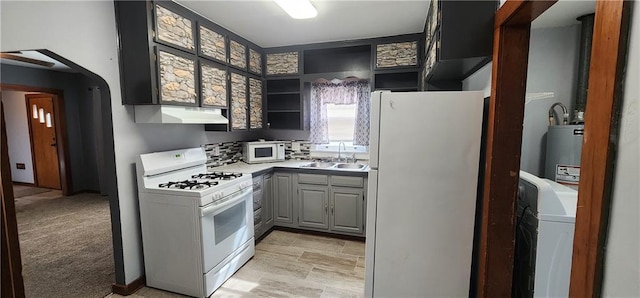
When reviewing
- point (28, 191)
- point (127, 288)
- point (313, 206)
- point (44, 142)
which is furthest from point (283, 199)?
point (28, 191)

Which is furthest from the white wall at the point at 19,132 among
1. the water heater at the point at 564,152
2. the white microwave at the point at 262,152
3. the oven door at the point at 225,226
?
the water heater at the point at 564,152

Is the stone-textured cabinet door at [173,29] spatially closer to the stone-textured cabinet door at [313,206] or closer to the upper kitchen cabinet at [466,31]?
the stone-textured cabinet door at [313,206]

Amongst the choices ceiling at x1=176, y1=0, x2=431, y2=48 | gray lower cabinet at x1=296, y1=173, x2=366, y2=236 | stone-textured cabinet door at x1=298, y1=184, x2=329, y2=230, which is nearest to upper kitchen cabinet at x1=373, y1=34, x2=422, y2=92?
ceiling at x1=176, y1=0, x2=431, y2=48

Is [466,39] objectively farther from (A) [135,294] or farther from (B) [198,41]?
(A) [135,294]

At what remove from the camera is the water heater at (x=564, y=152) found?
2.22 metres

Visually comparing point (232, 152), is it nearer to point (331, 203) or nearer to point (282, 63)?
point (282, 63)

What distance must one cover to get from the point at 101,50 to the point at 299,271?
8.02 ft

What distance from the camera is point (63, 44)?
1815mm

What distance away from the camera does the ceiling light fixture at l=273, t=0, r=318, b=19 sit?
7.23ft

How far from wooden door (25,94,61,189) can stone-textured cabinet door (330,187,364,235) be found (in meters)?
5.60

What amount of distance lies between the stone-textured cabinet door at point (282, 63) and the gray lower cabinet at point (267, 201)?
1408 mm

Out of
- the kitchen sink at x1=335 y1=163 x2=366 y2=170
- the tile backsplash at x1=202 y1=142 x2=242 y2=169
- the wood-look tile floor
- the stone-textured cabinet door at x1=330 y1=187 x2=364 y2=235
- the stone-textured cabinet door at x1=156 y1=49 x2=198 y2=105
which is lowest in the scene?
the wood-look tile floor

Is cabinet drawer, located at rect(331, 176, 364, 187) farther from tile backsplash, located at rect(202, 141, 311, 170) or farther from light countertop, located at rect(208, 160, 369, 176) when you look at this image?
tile backsplash, located at rect(202, 141, 311, 170)

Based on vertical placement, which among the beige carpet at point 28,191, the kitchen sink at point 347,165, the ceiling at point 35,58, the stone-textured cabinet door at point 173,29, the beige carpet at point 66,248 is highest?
the ceiling at point 35,58
